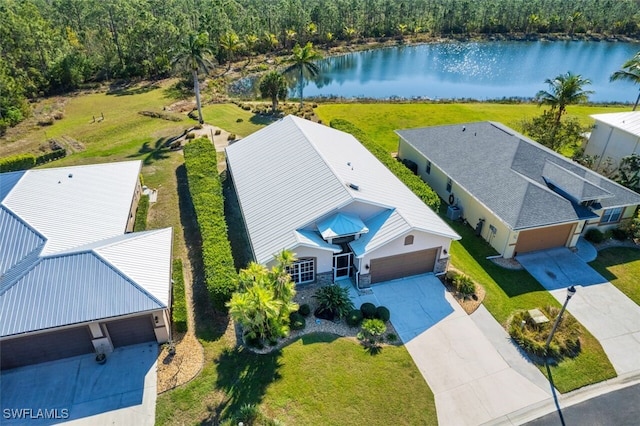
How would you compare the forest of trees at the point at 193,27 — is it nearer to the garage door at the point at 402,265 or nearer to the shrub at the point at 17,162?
the shrub at the point at 17,162

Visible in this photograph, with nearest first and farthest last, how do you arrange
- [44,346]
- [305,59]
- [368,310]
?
[44,346] < [368,310] < [305,59]

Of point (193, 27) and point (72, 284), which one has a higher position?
point (193, 27)

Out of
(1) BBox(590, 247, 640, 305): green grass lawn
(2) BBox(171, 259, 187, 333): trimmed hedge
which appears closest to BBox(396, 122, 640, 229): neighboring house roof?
(1) BBox(590, 247, 640, 305): green grass lawn

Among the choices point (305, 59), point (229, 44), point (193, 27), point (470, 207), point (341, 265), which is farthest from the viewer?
point (193, 27)

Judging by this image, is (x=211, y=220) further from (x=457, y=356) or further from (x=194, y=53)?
(x=194, y=53)

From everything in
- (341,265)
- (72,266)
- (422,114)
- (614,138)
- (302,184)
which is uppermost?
(302,184)

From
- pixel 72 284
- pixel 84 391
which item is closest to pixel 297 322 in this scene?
pixel 84 391

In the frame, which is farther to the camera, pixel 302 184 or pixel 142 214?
pixel 142 214
